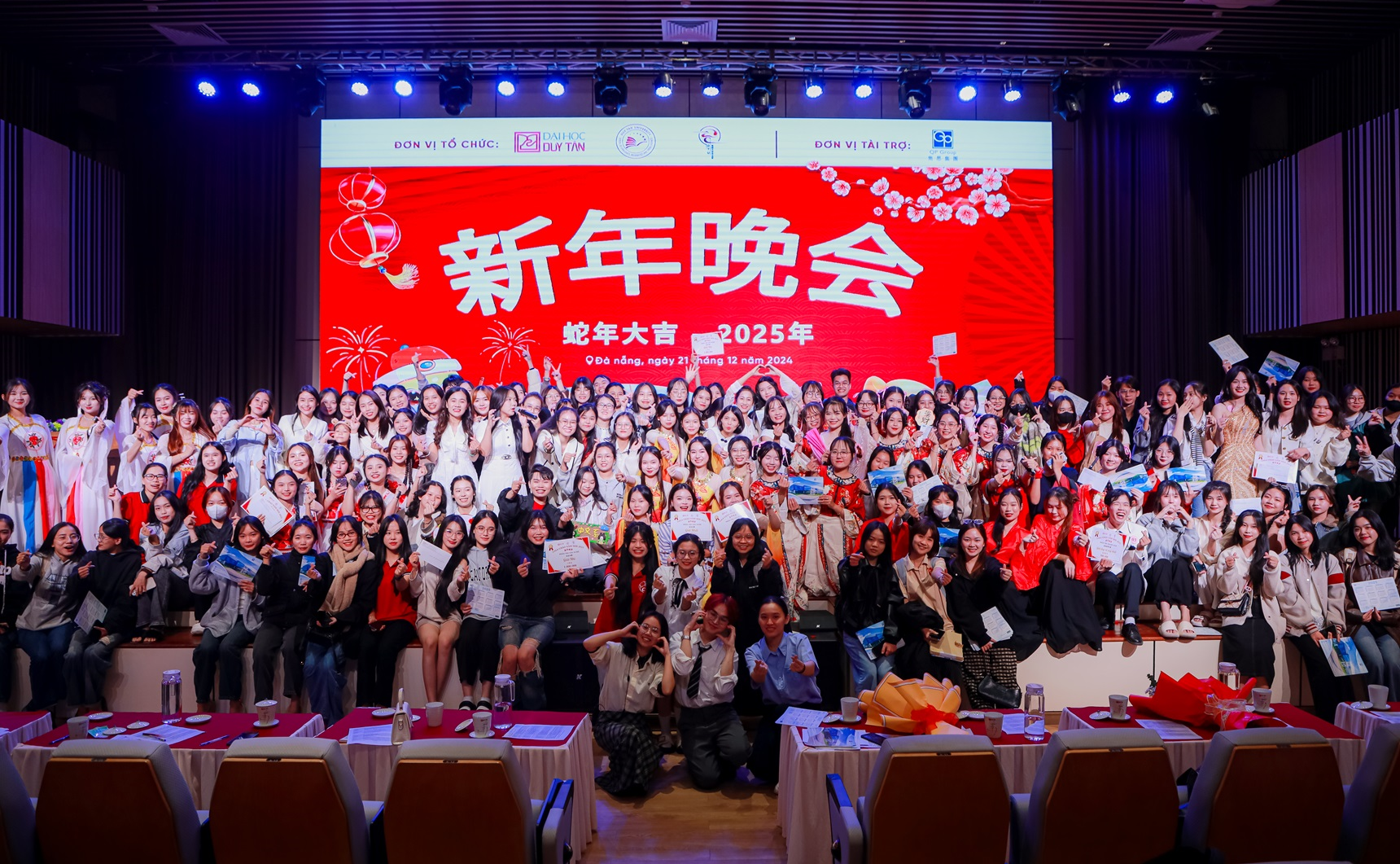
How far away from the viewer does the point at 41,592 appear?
194 inches

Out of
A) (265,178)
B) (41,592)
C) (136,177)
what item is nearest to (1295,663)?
(41,592)

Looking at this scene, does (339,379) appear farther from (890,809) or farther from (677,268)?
(890,809)

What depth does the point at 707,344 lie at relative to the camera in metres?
7.36

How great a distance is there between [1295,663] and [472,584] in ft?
14.9

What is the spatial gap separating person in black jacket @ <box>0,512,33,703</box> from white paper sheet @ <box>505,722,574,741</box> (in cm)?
320

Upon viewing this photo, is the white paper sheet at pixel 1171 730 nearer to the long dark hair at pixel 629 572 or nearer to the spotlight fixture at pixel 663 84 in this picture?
the long dark hair at pixel 629 572

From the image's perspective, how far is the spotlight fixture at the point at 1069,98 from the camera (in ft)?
24.6

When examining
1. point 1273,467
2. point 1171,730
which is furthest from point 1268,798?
point 1273,467

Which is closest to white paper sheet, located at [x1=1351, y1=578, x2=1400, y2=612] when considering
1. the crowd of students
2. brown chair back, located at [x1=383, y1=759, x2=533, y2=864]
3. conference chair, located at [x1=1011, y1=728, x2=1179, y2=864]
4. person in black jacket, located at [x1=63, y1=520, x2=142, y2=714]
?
the crowd of students

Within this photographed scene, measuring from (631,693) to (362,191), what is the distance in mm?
5604

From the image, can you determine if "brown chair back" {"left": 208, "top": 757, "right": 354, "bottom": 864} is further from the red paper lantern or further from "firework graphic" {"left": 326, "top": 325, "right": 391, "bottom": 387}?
the red paper lantern

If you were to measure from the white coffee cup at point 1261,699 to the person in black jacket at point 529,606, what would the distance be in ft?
10.4

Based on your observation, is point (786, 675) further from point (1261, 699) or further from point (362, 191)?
point (362, 191)

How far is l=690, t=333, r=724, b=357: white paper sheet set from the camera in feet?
23.5
